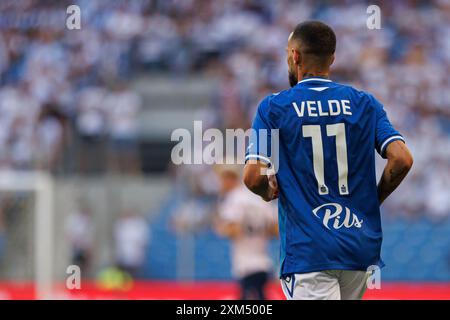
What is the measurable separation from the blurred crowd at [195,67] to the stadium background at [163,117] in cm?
2

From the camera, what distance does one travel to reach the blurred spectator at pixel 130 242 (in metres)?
13.8

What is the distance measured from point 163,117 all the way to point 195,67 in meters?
1.01

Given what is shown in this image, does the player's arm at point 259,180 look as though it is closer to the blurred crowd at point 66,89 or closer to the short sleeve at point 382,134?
the short sleeve at point 382,134

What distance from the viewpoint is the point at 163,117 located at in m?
16.1

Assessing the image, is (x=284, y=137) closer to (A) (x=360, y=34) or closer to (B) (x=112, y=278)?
(B) (x=112, y=278)

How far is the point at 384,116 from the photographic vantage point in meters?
4.08

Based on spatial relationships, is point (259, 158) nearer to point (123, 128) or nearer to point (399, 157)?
point (399, 157)

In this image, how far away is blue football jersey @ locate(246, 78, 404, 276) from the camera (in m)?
3.95

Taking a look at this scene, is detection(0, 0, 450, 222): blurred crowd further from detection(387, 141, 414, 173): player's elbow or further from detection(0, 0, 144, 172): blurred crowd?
detection(387, 141, 414, 173): player's elbow

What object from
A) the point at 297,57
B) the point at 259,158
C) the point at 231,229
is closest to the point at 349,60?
the point at 231,229

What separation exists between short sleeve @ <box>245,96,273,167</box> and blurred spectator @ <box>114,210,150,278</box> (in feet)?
32.5

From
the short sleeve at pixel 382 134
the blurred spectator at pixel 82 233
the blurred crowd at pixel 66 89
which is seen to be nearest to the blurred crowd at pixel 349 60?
the blurred crowd at pixel 66 89

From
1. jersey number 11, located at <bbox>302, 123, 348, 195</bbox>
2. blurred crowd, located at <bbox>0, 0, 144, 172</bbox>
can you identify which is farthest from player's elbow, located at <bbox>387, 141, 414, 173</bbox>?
blurred crowd, located at <bbox>0, 0, 144, 172</bbox>

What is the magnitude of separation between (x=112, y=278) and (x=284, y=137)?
9531mm
